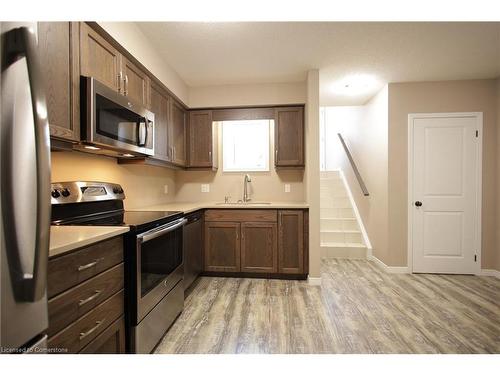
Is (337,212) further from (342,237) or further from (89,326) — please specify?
(89,326)

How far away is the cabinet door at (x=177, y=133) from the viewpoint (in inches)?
114

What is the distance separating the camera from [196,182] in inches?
144

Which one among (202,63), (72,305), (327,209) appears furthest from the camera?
(327,209)

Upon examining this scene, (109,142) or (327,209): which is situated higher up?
(109,142)

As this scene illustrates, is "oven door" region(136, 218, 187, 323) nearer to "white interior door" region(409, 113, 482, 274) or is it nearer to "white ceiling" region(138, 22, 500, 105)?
"white ceiling" region(138, 22, 500, 105)

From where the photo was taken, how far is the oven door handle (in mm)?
1475

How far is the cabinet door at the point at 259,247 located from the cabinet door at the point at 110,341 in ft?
5.66

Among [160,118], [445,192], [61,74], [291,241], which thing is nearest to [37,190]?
[61,74]

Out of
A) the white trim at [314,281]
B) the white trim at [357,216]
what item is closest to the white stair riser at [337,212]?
the white trim at [357,216]

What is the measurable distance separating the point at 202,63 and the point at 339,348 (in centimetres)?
302

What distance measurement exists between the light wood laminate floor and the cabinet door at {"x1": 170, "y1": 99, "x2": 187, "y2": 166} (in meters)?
1.60

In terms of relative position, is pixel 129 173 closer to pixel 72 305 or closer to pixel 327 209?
pixel 72 305

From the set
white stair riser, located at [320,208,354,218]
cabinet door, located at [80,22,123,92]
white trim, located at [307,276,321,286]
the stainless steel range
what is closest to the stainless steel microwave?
cabinet door, located at [80,22,123,92]
